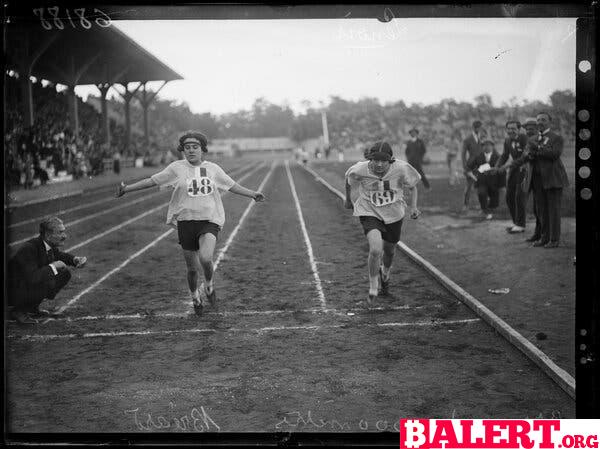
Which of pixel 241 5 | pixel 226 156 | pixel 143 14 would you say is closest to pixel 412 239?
pixel 226 156

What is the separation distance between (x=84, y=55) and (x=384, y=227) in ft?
6.90

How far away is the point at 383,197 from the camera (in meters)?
4.29

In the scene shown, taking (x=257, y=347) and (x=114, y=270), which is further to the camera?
(x=114, y=270)

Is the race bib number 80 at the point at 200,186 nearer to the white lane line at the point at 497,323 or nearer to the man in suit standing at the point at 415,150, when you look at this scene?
the white lane line at the point at 497,323

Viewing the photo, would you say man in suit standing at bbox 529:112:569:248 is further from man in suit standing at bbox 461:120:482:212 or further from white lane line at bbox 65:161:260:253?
white lane line at bbox 65:161:260:253

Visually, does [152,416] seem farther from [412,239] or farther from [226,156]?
[412,239]

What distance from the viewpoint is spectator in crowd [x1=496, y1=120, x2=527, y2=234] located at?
461 cm

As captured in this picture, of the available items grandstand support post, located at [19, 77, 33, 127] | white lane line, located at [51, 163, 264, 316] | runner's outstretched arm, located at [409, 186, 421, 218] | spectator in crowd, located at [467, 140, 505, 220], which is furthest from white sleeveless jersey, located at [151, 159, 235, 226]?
spectator in crowd, located at [467, 140, 505, 220]

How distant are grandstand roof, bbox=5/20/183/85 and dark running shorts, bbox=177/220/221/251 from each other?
900mm

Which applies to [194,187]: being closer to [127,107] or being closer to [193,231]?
[193,231]

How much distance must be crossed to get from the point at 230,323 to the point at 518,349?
6.64 feet

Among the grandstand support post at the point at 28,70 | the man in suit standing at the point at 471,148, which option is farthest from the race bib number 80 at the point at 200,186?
the man in suit standing at the point at 471,148

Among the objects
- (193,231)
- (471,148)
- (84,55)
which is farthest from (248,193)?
(471,148)

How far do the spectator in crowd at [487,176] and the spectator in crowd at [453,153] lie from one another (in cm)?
15
